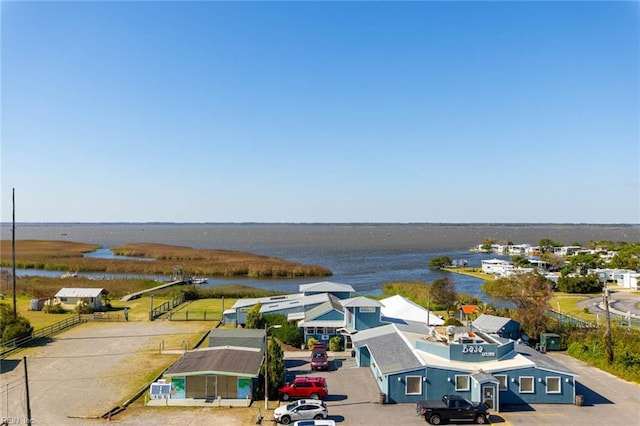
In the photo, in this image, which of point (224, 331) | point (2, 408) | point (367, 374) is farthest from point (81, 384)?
point (367, 374)

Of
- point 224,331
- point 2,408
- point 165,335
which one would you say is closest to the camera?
point 2,408

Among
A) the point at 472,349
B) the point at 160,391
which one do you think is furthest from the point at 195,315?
the point at 472,349

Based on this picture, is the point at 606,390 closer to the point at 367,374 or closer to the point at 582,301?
the point at 367,374

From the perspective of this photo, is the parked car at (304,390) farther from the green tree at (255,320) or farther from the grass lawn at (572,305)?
the grass lawn at (572,305)

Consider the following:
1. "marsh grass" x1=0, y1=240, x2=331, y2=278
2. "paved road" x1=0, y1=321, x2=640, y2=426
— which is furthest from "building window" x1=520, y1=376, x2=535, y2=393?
"marsh grass" x1=0, y1=240, x2=331, y2=278

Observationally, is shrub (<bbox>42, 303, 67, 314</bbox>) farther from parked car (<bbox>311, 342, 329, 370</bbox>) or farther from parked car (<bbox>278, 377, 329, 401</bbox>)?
parked car (<bbox>278, 377, 329, 401</bbox>)

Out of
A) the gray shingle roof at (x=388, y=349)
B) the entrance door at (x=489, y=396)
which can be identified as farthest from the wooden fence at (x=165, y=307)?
the entrance door at (x=489, y=396)
